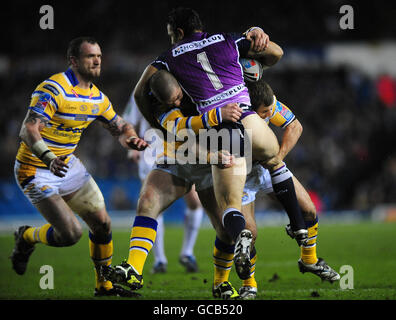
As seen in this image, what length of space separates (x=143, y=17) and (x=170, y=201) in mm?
11728

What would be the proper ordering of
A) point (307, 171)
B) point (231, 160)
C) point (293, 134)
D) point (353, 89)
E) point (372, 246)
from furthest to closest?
point (353, 89) < point (307, 171) < point (372, 246) < point (293, 134) < point (231, 160)

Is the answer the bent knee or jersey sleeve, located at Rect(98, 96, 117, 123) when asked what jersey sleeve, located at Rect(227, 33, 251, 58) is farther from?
the bent knee

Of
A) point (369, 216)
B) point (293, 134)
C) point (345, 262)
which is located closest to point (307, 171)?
point (369, 216)

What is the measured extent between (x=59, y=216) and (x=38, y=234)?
1.79ft

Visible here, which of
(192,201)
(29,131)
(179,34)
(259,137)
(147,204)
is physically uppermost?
(179,34)

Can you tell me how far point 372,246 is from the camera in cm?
1059

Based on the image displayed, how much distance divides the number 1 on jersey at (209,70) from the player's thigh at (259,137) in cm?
38

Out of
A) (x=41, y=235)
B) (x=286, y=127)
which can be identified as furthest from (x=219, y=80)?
(x=41, y=235)

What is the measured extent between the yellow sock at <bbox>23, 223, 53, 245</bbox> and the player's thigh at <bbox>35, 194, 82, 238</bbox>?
223 millimetres

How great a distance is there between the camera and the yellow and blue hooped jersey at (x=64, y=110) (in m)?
5.48

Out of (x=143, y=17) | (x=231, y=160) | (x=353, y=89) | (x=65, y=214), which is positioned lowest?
(x=65, y=214)

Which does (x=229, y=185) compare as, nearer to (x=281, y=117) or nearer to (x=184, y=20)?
(x=281, y=117)

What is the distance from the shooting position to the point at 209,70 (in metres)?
5.04

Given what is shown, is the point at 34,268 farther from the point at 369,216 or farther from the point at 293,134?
the point at 369,216
